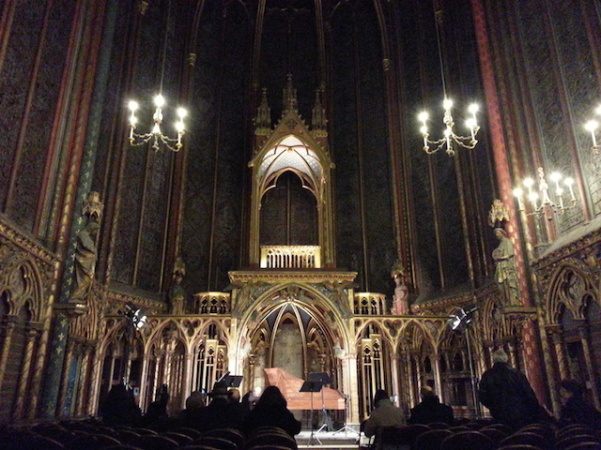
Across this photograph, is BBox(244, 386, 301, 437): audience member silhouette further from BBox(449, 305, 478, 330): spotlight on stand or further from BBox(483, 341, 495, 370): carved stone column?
BBox(483, 341, 495, 370): carved stone column

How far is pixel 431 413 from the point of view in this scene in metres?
6.76

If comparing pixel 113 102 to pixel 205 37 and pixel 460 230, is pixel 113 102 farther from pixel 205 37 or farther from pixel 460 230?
pixel 460 230

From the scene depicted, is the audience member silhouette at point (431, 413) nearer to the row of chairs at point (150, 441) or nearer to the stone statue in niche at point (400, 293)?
the row of chairs at point (150, 441)

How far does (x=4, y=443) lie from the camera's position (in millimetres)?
4582

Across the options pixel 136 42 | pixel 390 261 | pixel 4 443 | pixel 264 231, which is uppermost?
pixel 136 42

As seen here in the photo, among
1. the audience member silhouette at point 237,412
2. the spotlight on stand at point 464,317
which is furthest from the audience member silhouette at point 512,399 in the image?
the spotlight on stand at point 464,317

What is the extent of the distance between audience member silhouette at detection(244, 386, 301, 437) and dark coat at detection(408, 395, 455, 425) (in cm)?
202

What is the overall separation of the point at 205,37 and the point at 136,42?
525 cm

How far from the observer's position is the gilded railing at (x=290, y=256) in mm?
16438

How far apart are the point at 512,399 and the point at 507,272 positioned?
237 inches

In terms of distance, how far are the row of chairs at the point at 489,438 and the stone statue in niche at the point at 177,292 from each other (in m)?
10.5

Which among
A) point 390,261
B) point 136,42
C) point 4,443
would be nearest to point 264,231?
point 390,261

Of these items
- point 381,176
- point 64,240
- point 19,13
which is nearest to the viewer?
point 19,13

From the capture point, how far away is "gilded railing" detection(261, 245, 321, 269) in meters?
16.4
